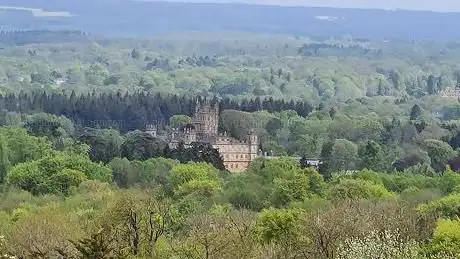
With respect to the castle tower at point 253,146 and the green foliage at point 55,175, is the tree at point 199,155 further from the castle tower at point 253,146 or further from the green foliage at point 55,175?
the green foliage at point 55,175

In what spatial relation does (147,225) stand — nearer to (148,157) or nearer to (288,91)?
(148,157)

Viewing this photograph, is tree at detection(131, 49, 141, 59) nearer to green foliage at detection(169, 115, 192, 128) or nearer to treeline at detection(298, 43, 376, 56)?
treeline at detection(298, 43, 376, 56)

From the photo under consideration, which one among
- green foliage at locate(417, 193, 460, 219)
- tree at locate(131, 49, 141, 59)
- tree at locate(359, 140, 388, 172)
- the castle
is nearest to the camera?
green foliage at locate(417, 193, 460, 219)

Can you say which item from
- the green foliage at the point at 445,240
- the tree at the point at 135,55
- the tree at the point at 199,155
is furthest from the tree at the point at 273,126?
the tree at the point at 135,55

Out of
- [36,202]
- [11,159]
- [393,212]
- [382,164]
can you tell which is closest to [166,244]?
[393,212]

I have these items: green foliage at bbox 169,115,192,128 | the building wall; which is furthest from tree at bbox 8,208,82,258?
green foliage at bbox 169,115,192,128

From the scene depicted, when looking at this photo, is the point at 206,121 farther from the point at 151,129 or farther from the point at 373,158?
the point at 373,158

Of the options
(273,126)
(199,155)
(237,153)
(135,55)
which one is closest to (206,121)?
(237,153)
